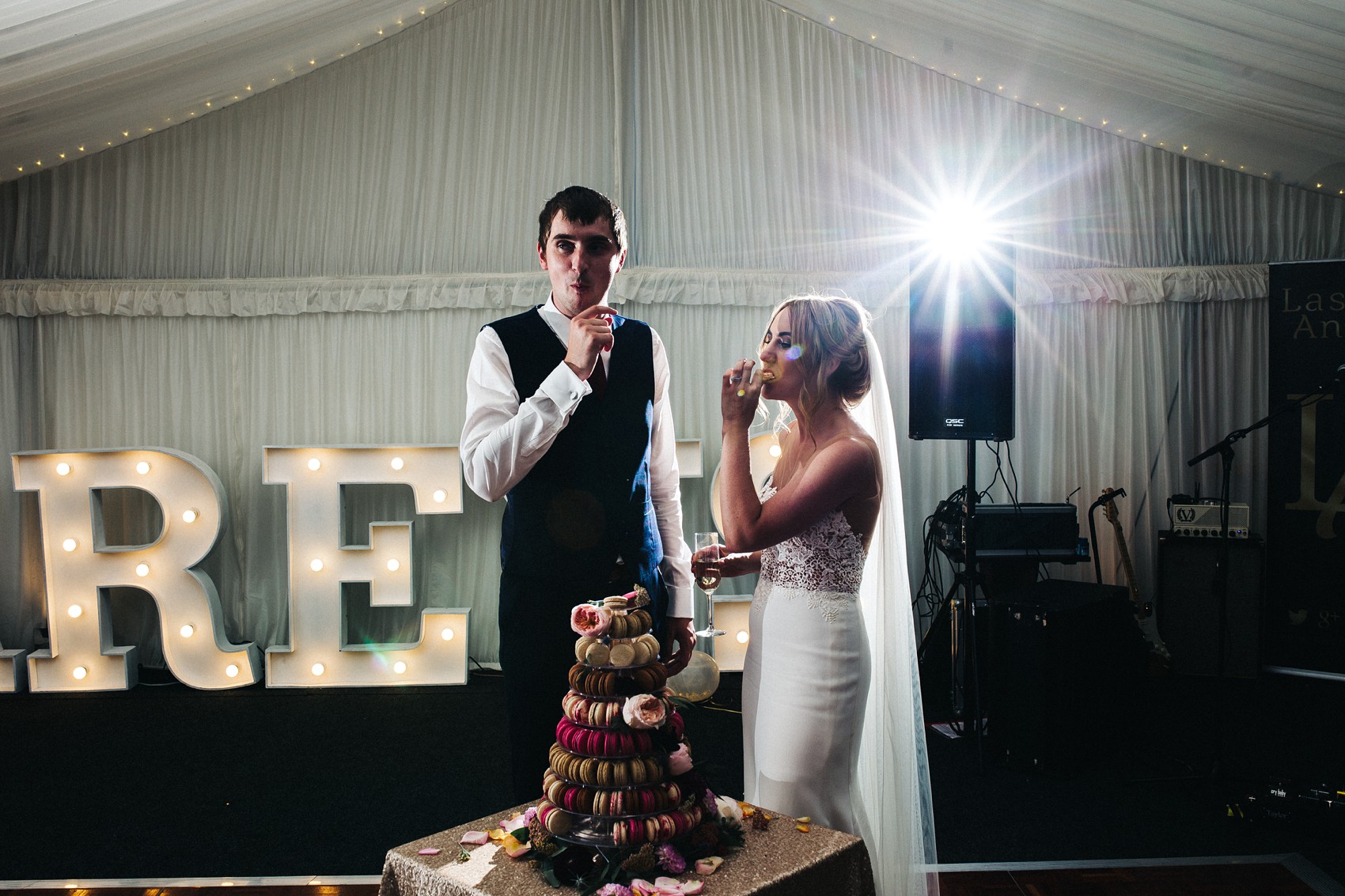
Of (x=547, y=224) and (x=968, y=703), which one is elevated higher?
(x=547, y=224)

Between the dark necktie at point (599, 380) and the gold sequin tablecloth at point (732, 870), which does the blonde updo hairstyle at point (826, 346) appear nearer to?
the dark necktie at point (599, 380)

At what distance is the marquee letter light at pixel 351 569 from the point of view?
470cm

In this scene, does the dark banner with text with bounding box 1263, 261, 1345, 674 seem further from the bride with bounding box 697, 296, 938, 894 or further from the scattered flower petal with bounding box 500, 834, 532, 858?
the scattered flower petal with bounding box 500, 834, 532, 858

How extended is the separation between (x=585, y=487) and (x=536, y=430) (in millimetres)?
217

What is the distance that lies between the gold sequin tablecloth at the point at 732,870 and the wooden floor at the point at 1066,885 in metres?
1.41

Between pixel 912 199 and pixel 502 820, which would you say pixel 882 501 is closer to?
pixel 502 820

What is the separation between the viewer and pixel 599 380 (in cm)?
204

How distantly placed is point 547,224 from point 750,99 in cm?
372

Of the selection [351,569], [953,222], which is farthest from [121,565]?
[953,222]

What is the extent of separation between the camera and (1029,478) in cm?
529

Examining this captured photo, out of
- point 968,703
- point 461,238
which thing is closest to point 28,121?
point 461,238

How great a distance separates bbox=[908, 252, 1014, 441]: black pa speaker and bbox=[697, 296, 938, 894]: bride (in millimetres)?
1821

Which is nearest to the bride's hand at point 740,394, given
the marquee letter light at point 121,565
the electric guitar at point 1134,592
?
the electric guitar at point 1134,592

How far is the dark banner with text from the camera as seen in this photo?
466cm
